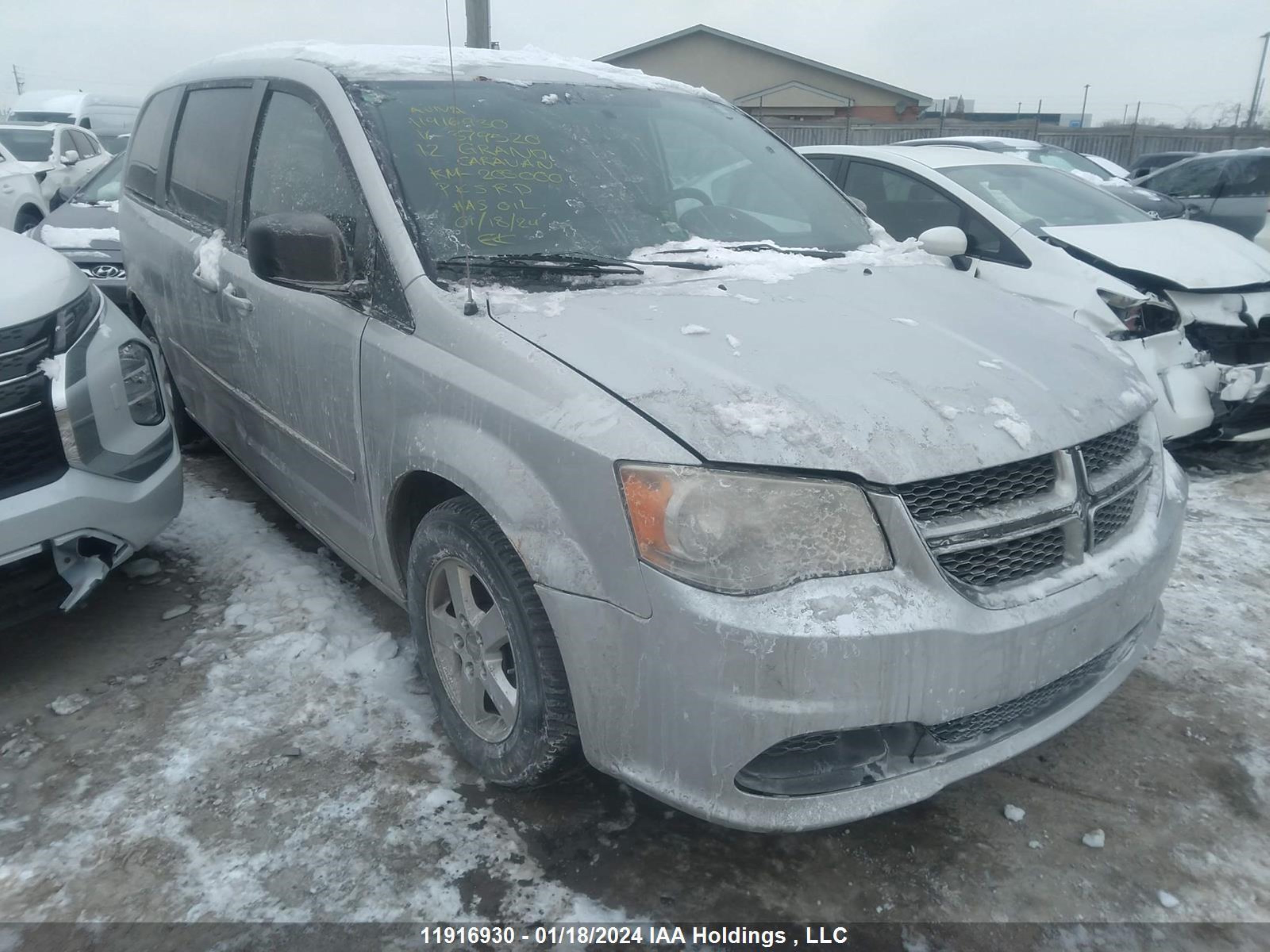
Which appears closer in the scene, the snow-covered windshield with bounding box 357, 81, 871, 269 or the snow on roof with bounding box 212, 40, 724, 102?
the snow-covered windshield with bounding box 357, 81, 871, 269

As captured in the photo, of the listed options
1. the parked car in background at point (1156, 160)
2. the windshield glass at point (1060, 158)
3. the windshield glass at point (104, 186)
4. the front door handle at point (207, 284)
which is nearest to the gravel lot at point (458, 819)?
the front door handle at point (207, 284)

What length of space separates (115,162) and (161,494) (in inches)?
232

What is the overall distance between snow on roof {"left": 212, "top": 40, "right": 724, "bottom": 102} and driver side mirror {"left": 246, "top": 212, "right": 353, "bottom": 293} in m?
0.68

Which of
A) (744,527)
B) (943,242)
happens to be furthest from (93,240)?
(744,527)

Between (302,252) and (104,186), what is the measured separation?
21.4 feet

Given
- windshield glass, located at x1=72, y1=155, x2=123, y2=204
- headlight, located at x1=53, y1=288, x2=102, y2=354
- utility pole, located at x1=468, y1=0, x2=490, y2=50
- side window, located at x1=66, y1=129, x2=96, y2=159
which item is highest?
utility pole, located at x1=468, y1=0, x2=490, y2=50

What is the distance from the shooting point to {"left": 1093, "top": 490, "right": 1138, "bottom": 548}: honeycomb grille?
221 cm

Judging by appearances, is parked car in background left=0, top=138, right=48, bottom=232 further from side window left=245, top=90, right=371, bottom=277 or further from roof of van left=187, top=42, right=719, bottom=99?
side window left=245, top=90, right=371, bottom=277

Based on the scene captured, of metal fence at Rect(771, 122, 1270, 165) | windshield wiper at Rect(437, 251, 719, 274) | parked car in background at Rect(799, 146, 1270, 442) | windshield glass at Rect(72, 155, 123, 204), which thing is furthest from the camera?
metal fence at Rect(771, 122, 1270, 165)

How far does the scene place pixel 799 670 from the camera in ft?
5.90

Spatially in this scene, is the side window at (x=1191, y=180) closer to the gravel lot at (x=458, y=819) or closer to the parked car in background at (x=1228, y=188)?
the parked car in background at (x=1228, y=188)

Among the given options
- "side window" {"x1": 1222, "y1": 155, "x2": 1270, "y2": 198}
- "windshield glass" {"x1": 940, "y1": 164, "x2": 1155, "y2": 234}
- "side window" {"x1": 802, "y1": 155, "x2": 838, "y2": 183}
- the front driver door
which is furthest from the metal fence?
the front driver door

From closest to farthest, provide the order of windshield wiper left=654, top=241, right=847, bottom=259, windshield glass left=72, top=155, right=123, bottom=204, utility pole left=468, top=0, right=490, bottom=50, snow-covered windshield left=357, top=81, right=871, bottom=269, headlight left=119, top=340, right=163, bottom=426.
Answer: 1. snow-covered windshield left=357, top=81, right=871, bottom=269
2. windshield wiper left=654, top=241, right=847, bottom=259
3. headlight left=119, top=340, right=163, bottom=426
4. utility pole left=468, top=0, right=490, bottom=50
5. windshield glass left=72, top=155, right=123, bottom=204

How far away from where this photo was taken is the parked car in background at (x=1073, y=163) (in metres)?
8.09
